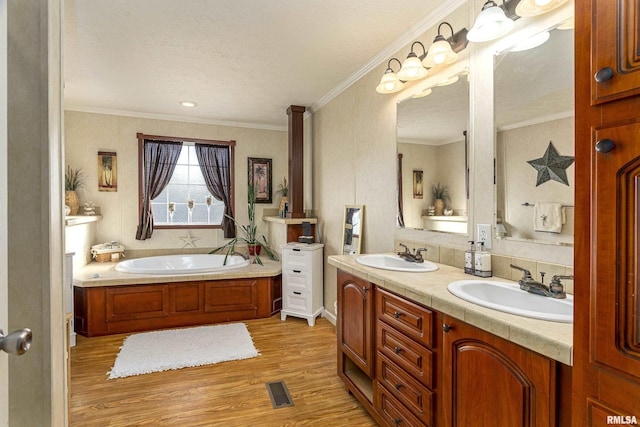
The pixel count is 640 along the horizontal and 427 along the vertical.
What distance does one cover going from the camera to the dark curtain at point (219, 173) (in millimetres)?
4887

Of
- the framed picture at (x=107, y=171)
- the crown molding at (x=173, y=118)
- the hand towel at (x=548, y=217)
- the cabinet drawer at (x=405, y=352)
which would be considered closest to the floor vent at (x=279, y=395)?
the cabinet drawer at (x=405, y=352)

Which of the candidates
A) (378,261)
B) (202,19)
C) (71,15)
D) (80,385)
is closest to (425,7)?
(202,19)

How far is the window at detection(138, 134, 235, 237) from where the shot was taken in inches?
187

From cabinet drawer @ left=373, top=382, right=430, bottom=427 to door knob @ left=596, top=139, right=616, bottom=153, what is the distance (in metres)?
1.35

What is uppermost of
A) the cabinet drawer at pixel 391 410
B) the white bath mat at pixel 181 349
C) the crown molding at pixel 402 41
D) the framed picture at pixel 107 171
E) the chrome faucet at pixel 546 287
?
Result: the crown molding at pixel 402 41

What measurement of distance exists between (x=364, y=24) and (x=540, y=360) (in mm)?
2237

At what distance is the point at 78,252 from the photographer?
3.74 metres

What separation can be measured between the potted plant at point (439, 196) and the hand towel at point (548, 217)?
60 centimetres

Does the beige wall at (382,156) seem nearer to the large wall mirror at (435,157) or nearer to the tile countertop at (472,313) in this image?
the large wall mirror at (435,157)

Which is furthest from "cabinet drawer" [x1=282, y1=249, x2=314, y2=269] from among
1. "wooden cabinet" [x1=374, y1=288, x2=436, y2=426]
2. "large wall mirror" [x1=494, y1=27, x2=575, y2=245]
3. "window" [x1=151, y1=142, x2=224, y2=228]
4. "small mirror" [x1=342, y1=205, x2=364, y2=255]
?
"large wall mirror" [x1=494, y1=27, x2=575, y2=245]

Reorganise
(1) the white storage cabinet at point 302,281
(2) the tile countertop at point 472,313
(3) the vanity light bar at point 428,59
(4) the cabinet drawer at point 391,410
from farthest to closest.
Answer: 1. (1) the white storage cabinet at point 302,281
2. (3) the vanity light bar at point 428,59
3. (4) the cabinet drawer at point 391,410
4. (2) the tile countertop at point 472,313

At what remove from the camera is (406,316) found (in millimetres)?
1623

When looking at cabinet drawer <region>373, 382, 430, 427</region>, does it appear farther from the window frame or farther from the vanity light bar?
the window frame

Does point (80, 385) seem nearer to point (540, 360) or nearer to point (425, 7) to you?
point (540, 360)
